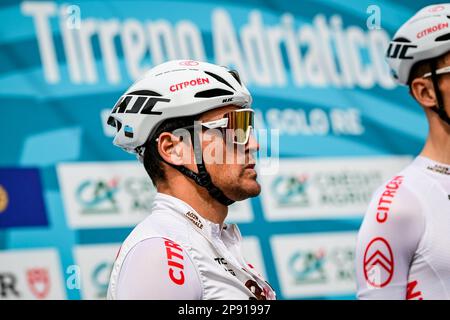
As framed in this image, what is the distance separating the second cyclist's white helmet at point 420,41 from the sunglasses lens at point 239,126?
929mm

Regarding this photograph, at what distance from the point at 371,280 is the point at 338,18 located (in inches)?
153

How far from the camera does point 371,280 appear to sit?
3.64m

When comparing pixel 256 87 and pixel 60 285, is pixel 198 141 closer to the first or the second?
pixel 60 285

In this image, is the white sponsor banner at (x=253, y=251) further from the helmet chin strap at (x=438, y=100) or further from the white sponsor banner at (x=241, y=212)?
the helmet chin strap at (x=438, y=100)

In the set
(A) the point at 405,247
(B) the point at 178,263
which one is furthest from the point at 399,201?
(B) the point at 178,263

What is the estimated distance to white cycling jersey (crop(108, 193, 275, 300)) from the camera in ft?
9.63

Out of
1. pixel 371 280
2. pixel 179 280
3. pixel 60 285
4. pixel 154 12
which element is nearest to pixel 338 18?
pixel 154 12

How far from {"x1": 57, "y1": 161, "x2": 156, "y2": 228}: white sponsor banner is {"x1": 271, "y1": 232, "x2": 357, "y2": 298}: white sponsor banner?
1.03m

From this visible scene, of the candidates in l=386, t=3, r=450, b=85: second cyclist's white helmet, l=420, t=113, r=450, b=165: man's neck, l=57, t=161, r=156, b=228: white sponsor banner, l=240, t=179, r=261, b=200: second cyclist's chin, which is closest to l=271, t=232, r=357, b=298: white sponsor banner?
l=57, t=161, r=156, b=228: white sponsor banner

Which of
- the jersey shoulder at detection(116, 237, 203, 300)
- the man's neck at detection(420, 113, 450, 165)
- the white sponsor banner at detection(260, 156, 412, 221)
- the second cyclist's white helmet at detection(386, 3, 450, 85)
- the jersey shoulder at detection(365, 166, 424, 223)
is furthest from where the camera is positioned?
the white sponsor banner at detection(260, 156, 412, 221)

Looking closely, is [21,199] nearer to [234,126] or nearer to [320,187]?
[320,187]

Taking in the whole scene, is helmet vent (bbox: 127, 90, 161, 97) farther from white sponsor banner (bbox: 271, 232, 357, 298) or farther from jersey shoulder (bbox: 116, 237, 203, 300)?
white sponsor banner (bbox: 271, 232, 357, 298)

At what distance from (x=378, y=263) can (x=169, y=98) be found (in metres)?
1.05

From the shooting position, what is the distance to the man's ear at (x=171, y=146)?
346 centimetres
